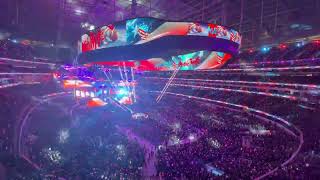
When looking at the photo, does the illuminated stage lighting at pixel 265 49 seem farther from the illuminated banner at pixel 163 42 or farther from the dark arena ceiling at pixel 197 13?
the illuminated banner at pixel 163 42

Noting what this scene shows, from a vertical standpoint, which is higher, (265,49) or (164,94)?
(265,49)

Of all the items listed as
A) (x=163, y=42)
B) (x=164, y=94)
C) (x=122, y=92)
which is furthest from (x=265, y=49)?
(x=163, y=42)

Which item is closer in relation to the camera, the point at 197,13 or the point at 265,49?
the point at 265,49

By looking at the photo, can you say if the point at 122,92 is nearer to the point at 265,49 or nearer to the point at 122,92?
the point at 122,92

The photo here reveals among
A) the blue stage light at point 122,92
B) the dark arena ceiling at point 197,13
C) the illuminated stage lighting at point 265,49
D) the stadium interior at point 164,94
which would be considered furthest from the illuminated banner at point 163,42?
the illuminated stage lighting at point 265,49

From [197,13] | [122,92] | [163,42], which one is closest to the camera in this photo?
[163,42]

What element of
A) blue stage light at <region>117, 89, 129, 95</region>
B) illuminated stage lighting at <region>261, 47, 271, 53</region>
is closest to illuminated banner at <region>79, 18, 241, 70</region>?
blue stage light at <region>117, 89, 129, 95</region>

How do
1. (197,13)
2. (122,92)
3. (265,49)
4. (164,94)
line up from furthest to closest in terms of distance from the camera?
(197,13), (164,94), (122,92), (265,49)

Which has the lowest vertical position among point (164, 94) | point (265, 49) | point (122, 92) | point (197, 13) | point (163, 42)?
point (164, 94)
